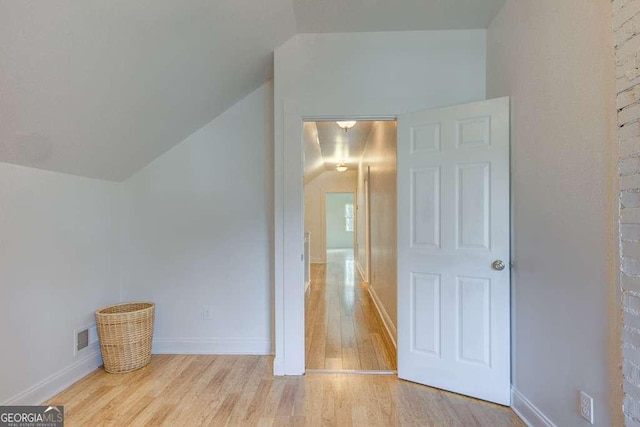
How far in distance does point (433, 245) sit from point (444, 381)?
3.08ft

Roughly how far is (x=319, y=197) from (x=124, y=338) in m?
6.66

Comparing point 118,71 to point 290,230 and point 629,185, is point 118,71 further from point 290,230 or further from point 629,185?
point 629,185

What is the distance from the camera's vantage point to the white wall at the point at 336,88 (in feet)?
8.07

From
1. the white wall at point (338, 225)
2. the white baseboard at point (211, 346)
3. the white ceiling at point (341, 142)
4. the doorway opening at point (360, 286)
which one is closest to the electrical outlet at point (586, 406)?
the doorway opening at point (360, 286)

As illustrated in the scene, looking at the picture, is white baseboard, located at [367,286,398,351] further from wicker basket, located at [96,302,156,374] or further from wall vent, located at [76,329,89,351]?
wall vent, located at [76,329,89,351]

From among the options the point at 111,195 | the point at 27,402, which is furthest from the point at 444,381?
the point at 111,195

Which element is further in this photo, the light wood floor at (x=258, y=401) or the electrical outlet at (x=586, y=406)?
the light wood floor at (x=258, y=401)

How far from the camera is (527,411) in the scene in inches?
74.4

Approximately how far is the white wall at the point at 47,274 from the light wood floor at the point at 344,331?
5.87 feet

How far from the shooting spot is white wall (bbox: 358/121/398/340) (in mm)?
3160

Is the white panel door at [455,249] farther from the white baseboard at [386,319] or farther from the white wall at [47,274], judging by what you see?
the white wall at [47,274]

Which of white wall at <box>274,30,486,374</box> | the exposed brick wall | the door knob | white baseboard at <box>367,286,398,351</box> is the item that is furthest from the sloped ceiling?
white baseboard at <box>367,286,398,351</box>

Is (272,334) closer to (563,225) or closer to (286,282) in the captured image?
(286,282)

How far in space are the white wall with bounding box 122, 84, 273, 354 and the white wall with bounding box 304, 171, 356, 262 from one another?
5706 millimetres
